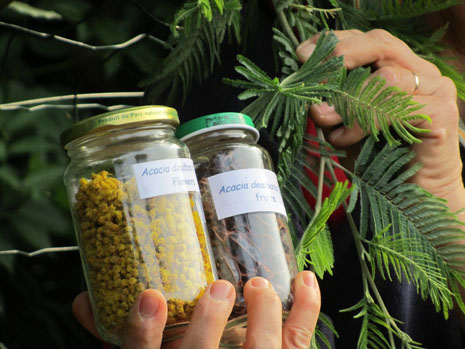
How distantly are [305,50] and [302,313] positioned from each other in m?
0.32

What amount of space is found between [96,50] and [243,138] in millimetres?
526

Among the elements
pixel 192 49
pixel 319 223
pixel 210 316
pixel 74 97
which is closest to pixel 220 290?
pixel 210 316

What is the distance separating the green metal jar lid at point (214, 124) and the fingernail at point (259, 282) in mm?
154

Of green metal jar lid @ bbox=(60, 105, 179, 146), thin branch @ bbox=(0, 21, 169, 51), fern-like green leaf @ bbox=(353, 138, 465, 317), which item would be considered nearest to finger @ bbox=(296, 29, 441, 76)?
fern-like green leaf @ bbox=(353, 138, 465, 317)

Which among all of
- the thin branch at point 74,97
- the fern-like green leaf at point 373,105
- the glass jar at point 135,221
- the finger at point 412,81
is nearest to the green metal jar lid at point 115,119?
the glass jar at point 135,221

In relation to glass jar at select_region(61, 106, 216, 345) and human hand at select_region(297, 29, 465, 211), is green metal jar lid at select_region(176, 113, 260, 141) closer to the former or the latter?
glass jar at select_region(61, 106, 216, 345)

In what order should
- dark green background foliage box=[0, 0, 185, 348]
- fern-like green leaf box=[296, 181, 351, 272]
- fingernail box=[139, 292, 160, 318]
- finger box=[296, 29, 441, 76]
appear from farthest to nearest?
dark green background foliage box=[0, 0, 185, 348], finger box=[296, 29, 441, 76], fern-like green leaf box=[296, 181, 351, 272], fingernail box=[139, 292, 160, 318]

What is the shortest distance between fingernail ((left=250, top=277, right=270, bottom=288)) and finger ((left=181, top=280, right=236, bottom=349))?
2cm

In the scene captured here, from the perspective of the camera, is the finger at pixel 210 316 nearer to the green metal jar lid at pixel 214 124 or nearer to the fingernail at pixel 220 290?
the fingernail at pixel 220 290

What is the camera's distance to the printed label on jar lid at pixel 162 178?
0.58 metres

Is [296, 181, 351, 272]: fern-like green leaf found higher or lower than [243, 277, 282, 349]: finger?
higher

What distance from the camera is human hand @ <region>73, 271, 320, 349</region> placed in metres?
0.55

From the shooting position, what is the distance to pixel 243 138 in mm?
665

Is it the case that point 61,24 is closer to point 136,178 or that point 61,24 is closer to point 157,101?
point 157,101
